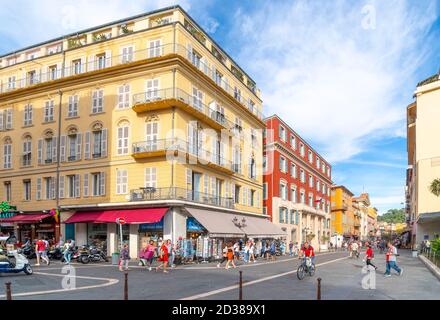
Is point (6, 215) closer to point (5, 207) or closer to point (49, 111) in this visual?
point (5, 207)

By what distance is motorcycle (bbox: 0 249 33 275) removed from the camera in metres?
18.9

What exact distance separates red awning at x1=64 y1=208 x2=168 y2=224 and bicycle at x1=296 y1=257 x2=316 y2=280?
12.3 metres

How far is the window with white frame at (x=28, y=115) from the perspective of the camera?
3884cm

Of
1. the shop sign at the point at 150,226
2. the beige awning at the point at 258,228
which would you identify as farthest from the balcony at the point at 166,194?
the beige awning at the point at 258,228

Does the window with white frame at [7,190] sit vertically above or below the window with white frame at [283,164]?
below

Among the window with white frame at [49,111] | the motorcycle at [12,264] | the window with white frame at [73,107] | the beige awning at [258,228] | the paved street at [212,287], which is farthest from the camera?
the beige awning at [258,228]

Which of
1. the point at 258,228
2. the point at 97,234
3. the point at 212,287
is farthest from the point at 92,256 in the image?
the point at 258,228

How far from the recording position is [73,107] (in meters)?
36.7

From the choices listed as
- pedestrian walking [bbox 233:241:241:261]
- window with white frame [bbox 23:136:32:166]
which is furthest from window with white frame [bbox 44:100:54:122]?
pedestrian walking [bbox 233:241:241:261]

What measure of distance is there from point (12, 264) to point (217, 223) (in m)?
17.0

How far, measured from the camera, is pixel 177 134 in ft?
106

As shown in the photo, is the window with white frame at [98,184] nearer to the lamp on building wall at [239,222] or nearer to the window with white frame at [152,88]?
the window with white frame at [152,88]

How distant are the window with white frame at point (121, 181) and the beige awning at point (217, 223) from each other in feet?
A: 17.6
